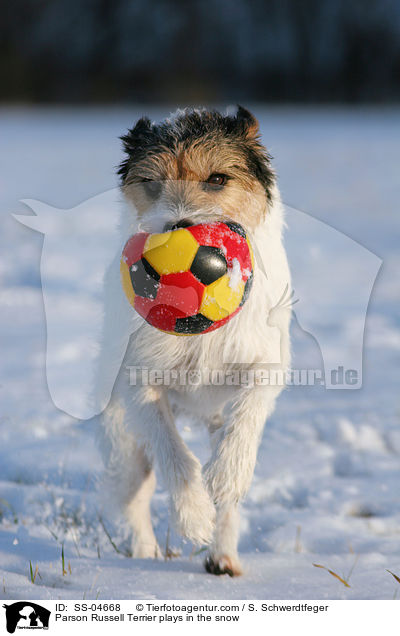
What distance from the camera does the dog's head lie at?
2.64 meters

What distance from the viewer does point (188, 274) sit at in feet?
7.93

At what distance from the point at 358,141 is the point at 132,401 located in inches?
632

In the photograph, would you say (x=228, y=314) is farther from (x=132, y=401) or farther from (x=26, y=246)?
(x=26, y=246)

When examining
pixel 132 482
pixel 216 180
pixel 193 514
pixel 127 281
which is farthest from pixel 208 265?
pixel 132 482

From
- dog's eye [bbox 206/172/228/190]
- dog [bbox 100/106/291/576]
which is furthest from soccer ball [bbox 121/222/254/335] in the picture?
dog's eye [bbox 206/172/228/190]

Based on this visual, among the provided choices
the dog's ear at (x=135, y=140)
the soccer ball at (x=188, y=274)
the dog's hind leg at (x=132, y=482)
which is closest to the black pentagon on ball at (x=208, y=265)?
the soccer ball at (x=188, y=274)

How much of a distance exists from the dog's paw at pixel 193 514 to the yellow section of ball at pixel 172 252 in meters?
0.85

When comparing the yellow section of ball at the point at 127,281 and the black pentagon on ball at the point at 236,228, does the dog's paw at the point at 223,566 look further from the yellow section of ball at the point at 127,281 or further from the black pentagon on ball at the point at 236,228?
the black pentagon on ball at the point at 236,228

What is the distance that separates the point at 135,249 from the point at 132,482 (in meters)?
1.25

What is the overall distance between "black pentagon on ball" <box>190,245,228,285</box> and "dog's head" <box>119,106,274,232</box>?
17 cm

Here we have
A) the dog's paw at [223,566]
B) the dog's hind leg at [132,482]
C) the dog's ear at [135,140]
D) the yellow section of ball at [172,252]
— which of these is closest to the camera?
the yellow section of ball at [172,252]

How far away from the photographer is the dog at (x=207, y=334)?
105 inches

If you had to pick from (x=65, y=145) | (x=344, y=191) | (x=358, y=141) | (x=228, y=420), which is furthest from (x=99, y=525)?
(x=358, y=141)

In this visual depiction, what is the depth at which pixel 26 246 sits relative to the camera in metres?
7.82
